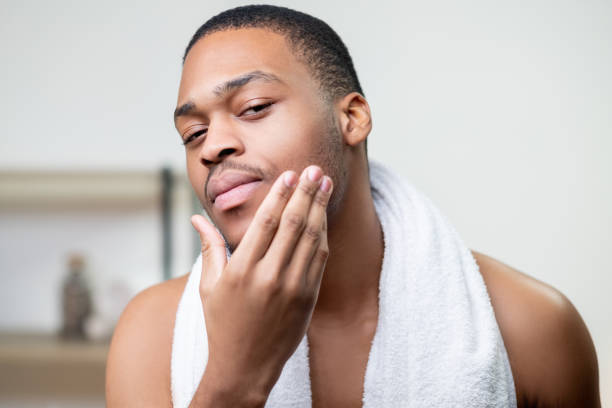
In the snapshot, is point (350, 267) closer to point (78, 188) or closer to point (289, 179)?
point (289, 179)

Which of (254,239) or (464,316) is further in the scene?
(464,316)

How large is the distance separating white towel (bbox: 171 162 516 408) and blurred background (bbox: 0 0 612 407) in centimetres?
54

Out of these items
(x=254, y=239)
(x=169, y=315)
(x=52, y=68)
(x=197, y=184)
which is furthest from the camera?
(x=52, y=68)

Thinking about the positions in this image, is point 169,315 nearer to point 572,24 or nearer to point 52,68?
point 52,68

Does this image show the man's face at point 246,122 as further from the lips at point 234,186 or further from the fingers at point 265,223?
the fingers at point 265,223

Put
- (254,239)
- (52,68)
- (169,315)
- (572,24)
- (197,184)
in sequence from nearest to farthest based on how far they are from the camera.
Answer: (254,239) → (197,184) → (169,315) → (572,24) → (52,68)

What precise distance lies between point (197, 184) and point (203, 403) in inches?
12.6

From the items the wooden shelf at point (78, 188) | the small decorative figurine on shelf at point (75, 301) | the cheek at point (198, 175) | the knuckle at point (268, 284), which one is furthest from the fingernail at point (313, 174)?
the small decorative figurine on shelf at point (75, 301)

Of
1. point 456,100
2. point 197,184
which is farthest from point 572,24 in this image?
point 197,184

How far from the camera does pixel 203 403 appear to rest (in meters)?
0.55

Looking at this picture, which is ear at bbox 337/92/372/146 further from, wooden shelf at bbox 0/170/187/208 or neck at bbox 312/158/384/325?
wooden shelf at bbox 0/170/187/208

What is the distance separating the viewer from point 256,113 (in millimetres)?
680

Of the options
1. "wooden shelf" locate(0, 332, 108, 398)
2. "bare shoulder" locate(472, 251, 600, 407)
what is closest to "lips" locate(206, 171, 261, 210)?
"bare shoulder" locate(472, 251, 600, 407)

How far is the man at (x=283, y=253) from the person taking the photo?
54cm
